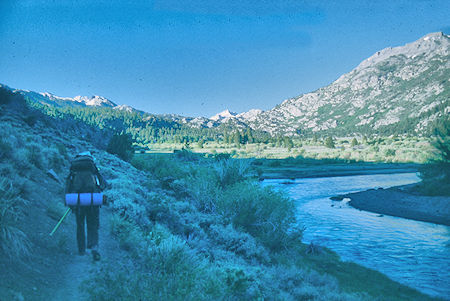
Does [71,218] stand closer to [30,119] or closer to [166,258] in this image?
[166,258]

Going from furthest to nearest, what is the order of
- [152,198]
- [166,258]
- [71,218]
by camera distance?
[152,198], [71,218], [166,258]

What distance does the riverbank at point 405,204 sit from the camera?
26761 mm

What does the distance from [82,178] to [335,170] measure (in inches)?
2492

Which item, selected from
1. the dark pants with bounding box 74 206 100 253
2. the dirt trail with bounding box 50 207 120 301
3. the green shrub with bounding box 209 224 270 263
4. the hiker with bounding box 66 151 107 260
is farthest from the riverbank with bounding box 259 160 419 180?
the hiker with bounding box 66 151 107 260

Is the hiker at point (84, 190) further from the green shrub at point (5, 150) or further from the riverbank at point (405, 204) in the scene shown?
the riverbank at point (405, 204)

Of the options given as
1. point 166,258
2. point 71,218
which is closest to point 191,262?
point 166,258

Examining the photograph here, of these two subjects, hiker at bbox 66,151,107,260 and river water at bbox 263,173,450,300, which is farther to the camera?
river water at bbox 263,173,450,300

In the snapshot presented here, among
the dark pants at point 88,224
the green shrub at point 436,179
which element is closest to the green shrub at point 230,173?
the dark pants at point 88,224

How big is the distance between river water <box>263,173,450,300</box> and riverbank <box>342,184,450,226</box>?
149 centimetres

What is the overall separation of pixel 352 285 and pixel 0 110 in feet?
94.1

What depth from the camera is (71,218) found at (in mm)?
9023

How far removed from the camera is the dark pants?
6.47 meters

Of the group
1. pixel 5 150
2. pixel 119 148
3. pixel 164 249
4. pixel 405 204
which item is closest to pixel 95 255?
pixel 164 249

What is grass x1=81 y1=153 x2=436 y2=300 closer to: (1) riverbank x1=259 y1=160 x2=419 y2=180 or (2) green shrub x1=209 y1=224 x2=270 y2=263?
(2) green shrub x1=209 y1=224 x2=270 y2=263
